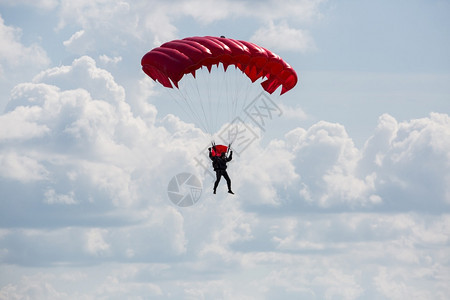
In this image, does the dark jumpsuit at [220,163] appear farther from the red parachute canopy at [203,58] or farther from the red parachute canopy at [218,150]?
the red parachute canopy at [203,58]

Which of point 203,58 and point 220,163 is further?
point 220,163

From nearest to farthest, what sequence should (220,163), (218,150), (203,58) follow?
(203,58) < (220,163) < (218,150)

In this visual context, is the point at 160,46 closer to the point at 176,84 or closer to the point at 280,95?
the point at 176,84

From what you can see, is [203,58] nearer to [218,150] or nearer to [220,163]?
[218,150]

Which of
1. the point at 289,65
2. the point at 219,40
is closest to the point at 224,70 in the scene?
the point at 219,40

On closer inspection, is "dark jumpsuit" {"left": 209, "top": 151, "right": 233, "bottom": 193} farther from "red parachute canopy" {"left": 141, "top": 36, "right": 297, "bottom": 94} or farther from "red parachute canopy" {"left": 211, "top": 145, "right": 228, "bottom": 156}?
"red parachute canopy" {"left": 141, "top": 36, "right": 297, "bottom": 94}

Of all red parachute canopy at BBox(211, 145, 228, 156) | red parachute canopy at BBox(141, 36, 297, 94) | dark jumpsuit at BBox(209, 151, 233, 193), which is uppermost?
red parachute canopy at BBox(141, 36, 297, 94)

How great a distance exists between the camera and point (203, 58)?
66688mm

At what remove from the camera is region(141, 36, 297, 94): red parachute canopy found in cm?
6650

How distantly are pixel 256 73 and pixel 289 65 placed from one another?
105 inches

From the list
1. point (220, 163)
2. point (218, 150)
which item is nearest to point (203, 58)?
point (218, 150)

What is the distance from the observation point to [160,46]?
68.8m

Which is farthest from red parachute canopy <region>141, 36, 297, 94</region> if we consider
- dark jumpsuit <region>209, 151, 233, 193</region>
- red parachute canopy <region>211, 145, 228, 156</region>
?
→ dark jumpsuit <region>209, 151, 233, 193</region>

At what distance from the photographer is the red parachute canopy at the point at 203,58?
2618 inches
